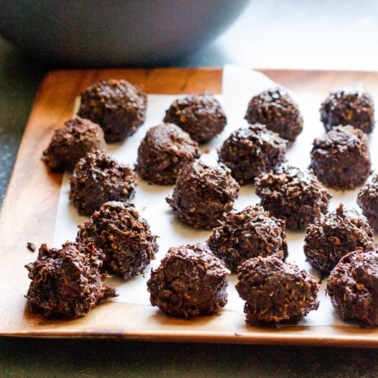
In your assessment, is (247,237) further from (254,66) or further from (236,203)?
(254,66)

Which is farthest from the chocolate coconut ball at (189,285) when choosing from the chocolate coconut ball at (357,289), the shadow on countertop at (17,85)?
the shadow on countertop at (17,85)

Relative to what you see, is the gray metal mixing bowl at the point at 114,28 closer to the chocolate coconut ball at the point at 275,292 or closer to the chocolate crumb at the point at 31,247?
the chocolate crumb at the point at 31,247

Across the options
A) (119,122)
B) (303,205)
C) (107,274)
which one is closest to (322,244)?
(303,205)

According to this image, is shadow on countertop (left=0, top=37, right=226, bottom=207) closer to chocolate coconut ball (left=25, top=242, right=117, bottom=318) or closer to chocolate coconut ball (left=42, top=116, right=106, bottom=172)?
chocolate coconut ball (left=42, top=116, right=106, bottom=172)

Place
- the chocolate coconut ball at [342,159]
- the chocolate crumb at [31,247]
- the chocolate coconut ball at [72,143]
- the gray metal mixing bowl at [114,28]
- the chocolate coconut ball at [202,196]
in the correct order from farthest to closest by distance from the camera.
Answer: the gray metal mixing bowl at [114,28]
the chocolate coconut ball at [72,143]
the chocolate coconut ball at [342,159]
the chocolate coconut ball at [202,196]
the chocolate crumb at [31,247]

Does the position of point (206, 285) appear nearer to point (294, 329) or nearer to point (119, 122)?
point (294, 329)
